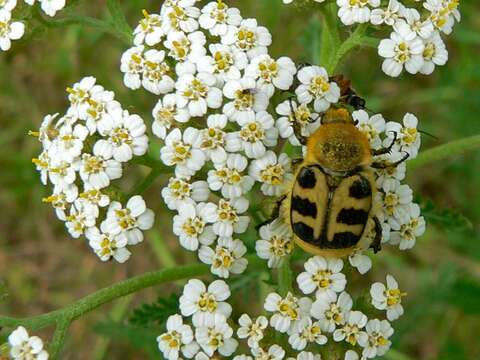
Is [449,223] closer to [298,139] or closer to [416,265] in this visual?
[298,139]

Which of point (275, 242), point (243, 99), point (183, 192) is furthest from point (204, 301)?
point (243, 99)

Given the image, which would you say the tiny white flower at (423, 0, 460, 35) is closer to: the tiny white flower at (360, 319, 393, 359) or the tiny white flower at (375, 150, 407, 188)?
the tiny white flower at (375, 150, 407, 188)


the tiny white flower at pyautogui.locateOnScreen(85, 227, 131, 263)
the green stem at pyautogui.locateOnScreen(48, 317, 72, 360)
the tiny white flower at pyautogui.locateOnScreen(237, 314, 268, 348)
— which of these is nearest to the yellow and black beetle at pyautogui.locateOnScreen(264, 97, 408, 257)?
the tiny white flower at pyautogui.locateOnScreen(237, 314, 268, 348)

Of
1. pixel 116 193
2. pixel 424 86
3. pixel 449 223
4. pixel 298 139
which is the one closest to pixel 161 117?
pixel 116 193

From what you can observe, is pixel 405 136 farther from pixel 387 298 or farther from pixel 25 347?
pixel 25 347

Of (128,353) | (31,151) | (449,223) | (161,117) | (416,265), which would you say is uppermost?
(161,117)

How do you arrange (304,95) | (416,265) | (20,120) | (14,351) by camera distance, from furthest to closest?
(20,120), (416,265), (304,95), (14,351)

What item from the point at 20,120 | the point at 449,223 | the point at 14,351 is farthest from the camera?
the point at 20,120
